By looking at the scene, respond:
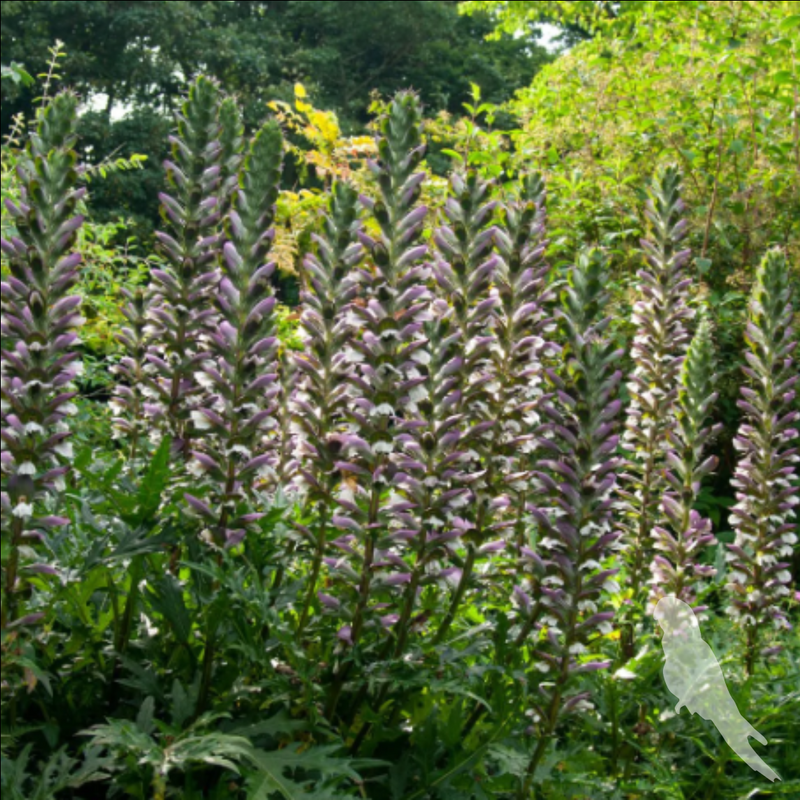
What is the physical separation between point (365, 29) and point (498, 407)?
35365mm

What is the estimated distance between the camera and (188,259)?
96.8 inches

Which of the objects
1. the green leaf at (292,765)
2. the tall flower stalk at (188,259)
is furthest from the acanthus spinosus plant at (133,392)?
the green leaf at (292,765)

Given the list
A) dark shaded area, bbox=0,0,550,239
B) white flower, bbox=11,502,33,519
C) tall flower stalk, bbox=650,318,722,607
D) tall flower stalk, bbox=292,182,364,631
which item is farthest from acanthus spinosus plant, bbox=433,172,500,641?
dark shaded area, bbox=0,0,550,239

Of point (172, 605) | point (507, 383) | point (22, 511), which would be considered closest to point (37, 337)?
point (22, 511)

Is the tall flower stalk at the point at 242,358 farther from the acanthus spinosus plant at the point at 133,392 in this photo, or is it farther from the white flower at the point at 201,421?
the acanthus spinosus plant at the point at 133,392

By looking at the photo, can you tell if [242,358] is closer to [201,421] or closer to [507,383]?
[201,421]

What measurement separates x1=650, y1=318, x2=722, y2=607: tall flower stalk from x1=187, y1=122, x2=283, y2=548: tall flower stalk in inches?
57.5

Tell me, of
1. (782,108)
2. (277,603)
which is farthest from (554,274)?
(277,603)

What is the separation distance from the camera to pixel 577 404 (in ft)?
7.49

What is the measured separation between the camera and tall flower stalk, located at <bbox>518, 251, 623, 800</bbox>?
227 centimetres

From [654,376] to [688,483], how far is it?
548 millimetres

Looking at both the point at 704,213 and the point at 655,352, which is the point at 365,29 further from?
the point at 655,352

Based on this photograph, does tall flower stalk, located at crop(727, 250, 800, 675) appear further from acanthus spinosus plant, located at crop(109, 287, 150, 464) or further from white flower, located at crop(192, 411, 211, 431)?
acanthus spinosus plant, located at crop(109, 287, 150, 464)

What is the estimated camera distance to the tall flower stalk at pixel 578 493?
2268 millimetres
